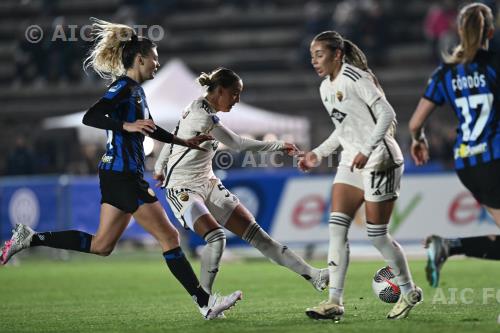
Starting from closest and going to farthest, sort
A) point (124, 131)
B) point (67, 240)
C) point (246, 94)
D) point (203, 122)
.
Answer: point (124, 131)
point (203, 122)
point (67, 240)
point (246, 94)

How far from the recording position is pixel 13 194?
691 inches

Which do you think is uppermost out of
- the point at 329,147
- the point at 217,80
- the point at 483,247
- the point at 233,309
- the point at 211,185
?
the point at 217,80

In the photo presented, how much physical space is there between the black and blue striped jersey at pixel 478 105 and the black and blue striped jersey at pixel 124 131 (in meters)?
2.20

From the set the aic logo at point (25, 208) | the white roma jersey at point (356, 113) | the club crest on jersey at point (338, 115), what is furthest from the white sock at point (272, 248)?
the aic logo at point (25, 208)

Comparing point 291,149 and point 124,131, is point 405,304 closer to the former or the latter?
point 291,149

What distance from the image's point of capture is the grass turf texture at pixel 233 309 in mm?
7082

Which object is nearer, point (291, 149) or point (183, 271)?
point (183, 271)

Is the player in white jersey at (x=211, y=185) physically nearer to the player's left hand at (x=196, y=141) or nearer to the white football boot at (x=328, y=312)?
the player's left hand at (x=196, y=141)

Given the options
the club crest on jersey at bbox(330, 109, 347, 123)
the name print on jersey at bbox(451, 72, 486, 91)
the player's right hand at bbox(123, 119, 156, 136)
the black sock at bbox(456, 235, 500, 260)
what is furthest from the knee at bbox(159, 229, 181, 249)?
the name print on jersey at bbox(451, 72, 486, 91)

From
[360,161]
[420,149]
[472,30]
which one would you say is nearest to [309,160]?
[360,161]

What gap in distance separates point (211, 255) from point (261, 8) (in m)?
18.0

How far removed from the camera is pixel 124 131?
7.39m

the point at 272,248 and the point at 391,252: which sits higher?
the point at 391,252

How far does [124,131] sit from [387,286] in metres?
2.42
